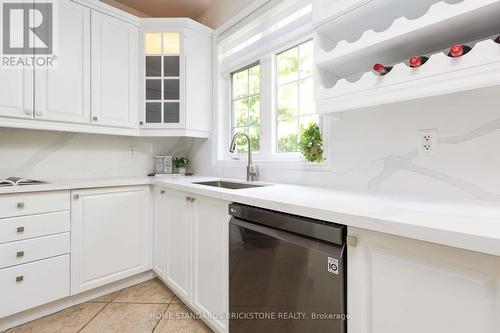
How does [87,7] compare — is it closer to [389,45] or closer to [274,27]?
[274,27]

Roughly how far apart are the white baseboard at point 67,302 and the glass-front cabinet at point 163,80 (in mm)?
1402

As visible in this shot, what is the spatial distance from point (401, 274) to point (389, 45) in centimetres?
91

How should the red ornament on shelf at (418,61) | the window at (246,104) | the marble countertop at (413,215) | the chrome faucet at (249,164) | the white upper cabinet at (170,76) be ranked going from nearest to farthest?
the marble countertop at (413,215), the red ornament on shelf at (418,61), the chrome faucet at (249,164), the window at (246,104), the white upper cabinet at (170,76)

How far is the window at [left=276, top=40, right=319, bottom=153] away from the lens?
177 cm

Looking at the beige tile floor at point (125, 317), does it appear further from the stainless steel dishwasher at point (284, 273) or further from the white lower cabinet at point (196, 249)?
the stainless steel dishwasher at point (284, 273)

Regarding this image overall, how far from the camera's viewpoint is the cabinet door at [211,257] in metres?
1.36

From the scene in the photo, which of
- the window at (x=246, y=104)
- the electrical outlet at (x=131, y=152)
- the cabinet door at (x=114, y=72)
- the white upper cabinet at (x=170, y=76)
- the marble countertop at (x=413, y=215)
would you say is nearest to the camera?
the marble countertop at (x=413, y=215)

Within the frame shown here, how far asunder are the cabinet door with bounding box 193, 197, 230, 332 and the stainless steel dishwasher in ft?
0.27

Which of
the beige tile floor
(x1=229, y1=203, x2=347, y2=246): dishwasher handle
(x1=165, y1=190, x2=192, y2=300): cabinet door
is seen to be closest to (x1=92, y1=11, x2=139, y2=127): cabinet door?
(x1=165, y1=190, x2=192, y2=300): cabinet door

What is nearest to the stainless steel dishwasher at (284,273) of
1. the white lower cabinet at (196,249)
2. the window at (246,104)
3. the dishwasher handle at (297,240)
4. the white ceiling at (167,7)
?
the dishwasher handle at (297,240)

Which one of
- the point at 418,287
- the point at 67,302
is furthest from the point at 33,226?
the point at 418,287

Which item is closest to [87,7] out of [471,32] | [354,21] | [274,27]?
[274,27]

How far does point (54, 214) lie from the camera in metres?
1.70

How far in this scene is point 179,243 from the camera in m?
1.79
